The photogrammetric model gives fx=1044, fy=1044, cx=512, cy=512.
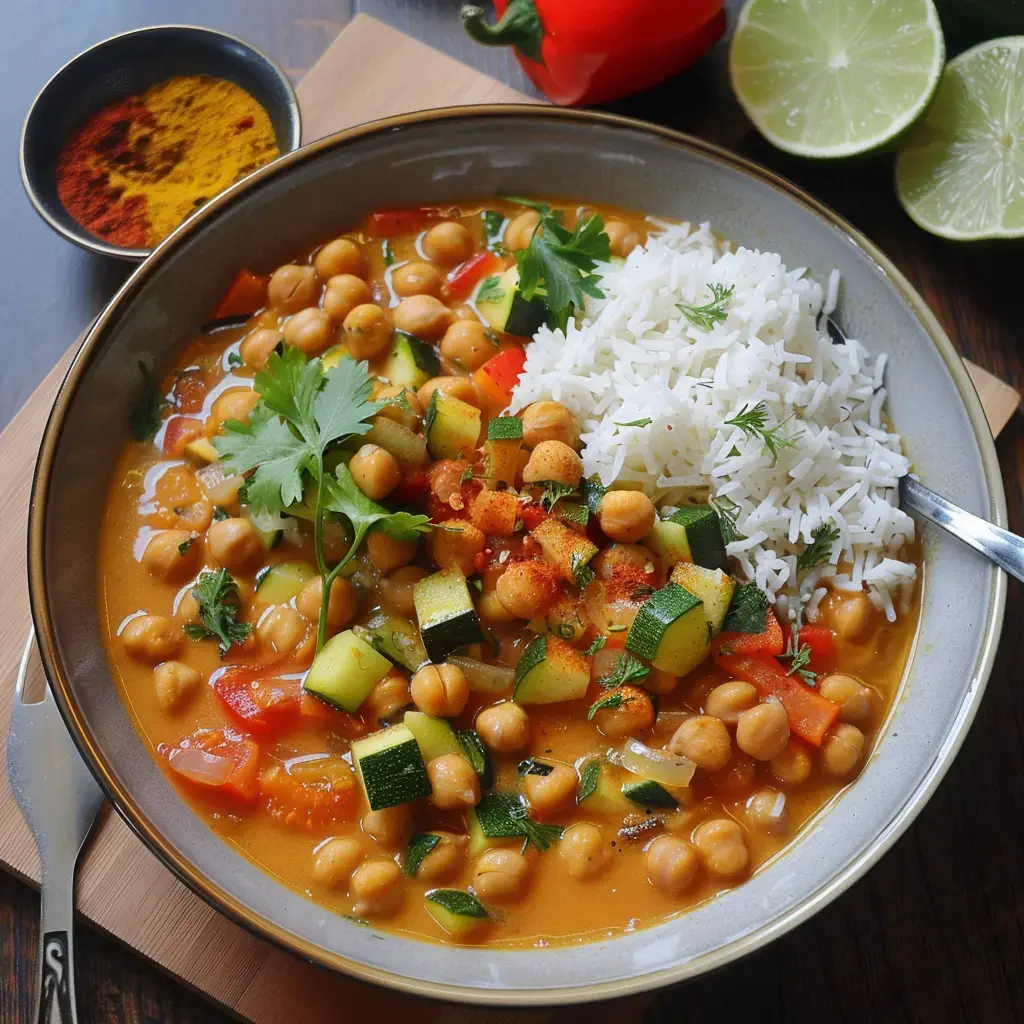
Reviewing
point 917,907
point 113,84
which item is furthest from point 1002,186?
point 113,84

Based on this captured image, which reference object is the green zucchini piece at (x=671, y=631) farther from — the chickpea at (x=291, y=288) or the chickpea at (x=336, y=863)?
the chickpea at (x=291, y=288)

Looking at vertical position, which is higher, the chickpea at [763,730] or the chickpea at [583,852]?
the chickpea at [763,730]

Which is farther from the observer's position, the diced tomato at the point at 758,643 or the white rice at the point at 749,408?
the white rice at the point at 749,408

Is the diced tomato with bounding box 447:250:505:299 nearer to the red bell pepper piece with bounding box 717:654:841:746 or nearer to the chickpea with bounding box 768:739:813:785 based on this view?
the red bell pepper piece with bounding box 717:654:841:746

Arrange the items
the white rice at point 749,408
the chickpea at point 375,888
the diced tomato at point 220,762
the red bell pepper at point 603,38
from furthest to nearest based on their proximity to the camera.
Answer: the red bell pepper at point 603,38, the white rice at point 749,408, the diced tomato at point 220,762, the chickpea at point 375,888

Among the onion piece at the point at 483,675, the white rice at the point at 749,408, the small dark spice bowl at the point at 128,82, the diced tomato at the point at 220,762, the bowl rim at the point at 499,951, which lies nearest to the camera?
the bowl rim at the point at 499,951

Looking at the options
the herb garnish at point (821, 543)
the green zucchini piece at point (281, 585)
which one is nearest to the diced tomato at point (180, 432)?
the green zucchini piece at point (281, 585)

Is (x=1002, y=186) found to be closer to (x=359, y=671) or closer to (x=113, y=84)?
(x=359, y=671)

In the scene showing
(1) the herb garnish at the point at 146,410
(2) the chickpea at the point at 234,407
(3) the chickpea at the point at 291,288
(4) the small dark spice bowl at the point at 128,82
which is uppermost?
(4) the small dark spice bowl at the point at 128,82
